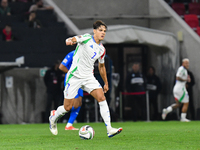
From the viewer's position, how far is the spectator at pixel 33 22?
18453mm

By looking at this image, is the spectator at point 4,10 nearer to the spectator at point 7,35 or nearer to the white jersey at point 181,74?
the spectator at point 7,35

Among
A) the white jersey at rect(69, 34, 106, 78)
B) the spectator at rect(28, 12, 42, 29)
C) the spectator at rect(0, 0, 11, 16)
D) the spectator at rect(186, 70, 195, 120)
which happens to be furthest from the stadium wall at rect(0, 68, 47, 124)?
the white jersey at rect(69, 34, 106, 78)

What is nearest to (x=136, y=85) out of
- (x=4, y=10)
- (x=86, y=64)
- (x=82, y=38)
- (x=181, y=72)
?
(x=181, y=72)

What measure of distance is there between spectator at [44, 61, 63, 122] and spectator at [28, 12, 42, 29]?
8.27ft

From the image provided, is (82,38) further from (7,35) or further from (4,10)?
(4,10)

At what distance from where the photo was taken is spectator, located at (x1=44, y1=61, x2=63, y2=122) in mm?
16734

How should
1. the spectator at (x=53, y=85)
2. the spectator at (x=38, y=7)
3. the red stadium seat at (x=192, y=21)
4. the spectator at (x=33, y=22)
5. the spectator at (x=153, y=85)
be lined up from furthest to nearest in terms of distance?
1. the red stadium seat at (x=192, y=21)
2. the spectator at (x=38, y=7)
3. the spectator at (x=153, y=85)
4. the spectator at (x=33, y=22)
5. the spectator at (x=53, y=85)

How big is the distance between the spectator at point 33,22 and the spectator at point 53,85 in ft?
8.27

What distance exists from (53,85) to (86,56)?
8268mm

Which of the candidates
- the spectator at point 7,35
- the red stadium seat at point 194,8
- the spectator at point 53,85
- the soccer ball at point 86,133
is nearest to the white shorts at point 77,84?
the soccer ball at point 86,133

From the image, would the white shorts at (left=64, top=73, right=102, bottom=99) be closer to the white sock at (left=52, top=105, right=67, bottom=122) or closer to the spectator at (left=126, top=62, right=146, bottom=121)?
the white sock at (left=52, top=105, right=67, bottom=122)

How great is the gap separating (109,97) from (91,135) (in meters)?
8.62

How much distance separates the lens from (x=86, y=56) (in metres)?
8.70

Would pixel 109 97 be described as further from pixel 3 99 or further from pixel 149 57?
pixel 149 57
